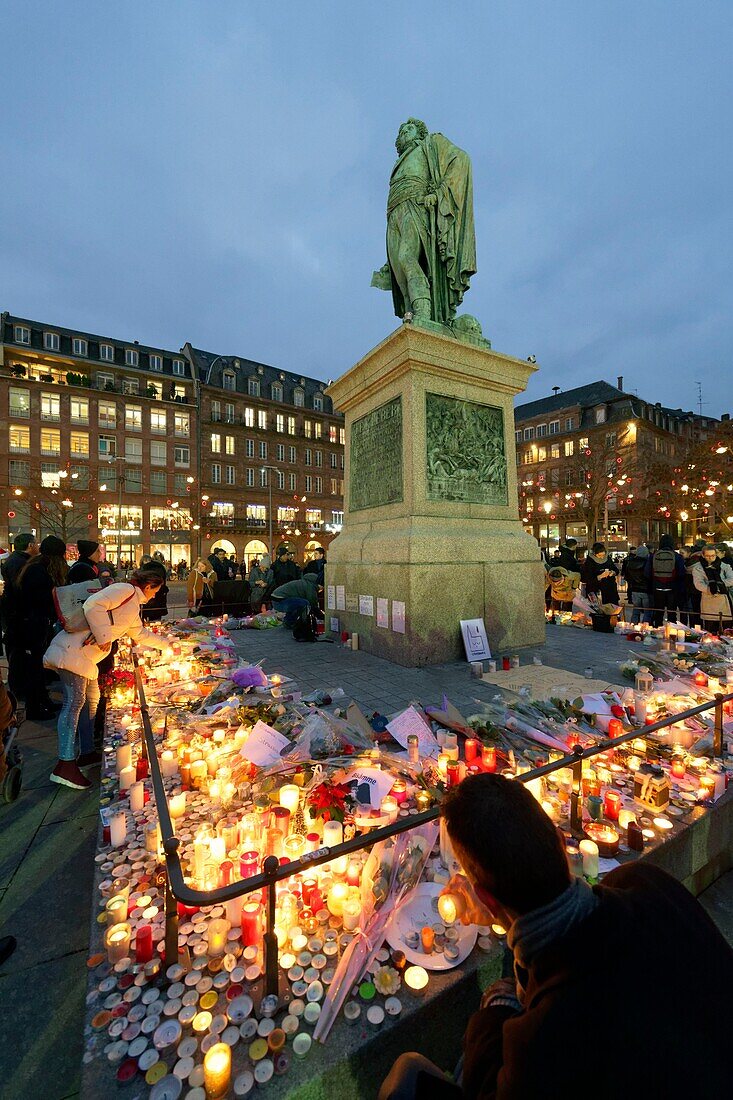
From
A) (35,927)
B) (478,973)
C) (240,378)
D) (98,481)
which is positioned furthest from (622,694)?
(240,378)

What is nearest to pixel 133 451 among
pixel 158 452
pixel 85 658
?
pixel 158 452

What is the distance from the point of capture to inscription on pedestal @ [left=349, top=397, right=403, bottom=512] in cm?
704

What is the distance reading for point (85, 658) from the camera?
4176 millimetres

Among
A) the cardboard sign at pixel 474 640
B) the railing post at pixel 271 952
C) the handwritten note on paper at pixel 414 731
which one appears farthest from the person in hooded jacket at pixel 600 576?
the railing post at pixel 271 952

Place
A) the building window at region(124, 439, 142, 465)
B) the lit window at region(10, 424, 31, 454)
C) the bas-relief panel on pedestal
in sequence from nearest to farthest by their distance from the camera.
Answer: the bas-relief panel on pedestal → the lit window at region(10, 424, 31, 454) → the building window at region(124, 439, 142, 465)

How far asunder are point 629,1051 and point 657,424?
58785 millimetres

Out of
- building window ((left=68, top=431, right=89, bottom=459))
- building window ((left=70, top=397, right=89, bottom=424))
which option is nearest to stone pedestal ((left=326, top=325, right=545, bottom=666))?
building window ((left=68, top=431, right=89, bottom=459))

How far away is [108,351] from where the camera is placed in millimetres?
42250

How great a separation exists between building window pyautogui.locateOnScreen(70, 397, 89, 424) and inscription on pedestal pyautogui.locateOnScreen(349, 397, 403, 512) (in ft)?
134

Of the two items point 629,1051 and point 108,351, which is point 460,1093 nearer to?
point 629,1051

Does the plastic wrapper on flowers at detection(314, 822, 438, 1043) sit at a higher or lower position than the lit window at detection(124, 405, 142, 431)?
lower

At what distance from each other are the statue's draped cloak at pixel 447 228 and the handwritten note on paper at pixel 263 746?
23.9ft

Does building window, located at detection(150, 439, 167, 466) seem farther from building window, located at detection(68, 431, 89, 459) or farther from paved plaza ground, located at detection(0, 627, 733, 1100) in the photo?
paved plaza ground, located at detection(0, 627, 733, 1100)

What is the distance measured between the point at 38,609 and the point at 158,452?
40.7 metres
